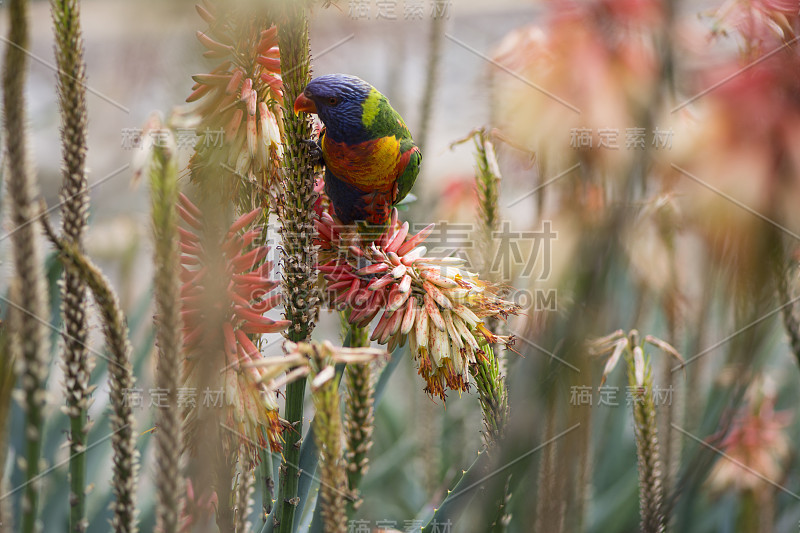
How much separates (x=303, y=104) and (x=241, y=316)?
155 millimetres

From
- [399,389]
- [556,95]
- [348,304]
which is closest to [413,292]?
[348,304]

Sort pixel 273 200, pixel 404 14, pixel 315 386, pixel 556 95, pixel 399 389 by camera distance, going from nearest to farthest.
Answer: pixel 315 386, pixel 273 200, pixel 556 95, pixel 404 14, pixel 399 389

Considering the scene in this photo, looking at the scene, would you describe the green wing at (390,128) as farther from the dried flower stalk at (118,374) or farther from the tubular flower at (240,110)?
the dried flower stalk at (118,374)

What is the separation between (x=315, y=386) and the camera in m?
0.26

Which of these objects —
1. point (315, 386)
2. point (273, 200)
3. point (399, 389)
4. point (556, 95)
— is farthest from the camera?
point (399, 389)

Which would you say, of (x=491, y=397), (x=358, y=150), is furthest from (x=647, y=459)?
(x=358, y=150)

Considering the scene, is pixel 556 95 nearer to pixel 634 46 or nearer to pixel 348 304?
pixel 634 46

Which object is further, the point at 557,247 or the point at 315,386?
the point at 557,247

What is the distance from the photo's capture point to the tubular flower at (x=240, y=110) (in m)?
0.42

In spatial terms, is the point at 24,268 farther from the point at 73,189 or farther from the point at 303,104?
the point at 303,104

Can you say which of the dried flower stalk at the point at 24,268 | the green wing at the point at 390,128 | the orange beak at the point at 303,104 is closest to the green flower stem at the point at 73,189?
the dried flower stalk at the point at 24,268

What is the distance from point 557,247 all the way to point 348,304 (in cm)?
20

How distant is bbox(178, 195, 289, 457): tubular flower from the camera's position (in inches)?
16.0

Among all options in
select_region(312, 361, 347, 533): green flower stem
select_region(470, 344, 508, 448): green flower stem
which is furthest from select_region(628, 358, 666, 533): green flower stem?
select_region(312, 361, 347, 533): green flower stem
